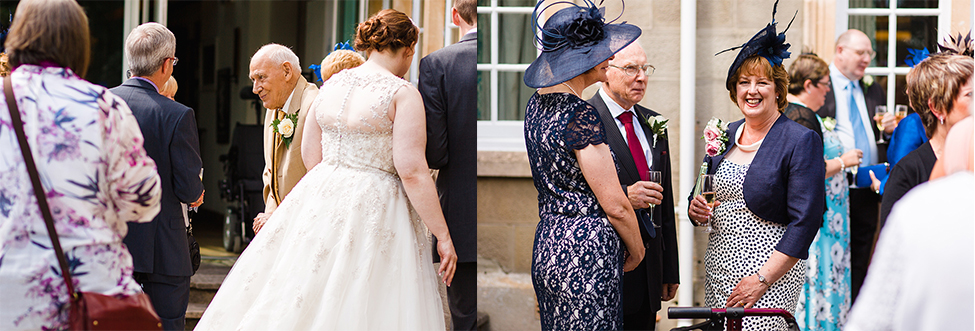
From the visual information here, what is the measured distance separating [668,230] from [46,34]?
8.44 ft

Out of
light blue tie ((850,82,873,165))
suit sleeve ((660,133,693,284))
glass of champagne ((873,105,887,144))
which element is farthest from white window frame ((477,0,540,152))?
glass of champagne ((873,105,887,144))

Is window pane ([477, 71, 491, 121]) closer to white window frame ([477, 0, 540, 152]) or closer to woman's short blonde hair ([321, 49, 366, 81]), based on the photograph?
white window frame ([477, 0, 540, 152])

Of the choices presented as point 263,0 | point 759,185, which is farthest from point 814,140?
point 263,0

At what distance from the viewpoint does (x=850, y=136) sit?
A: 5.00 metres

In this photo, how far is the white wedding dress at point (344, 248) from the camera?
3.01 meters

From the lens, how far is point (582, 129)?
2715 mm

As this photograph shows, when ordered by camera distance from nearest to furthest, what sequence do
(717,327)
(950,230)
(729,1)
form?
(950,230) < (717,327) < (729,1)

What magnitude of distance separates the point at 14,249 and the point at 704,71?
2.97 metres

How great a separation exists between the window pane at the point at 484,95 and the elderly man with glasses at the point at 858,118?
8.01 feet

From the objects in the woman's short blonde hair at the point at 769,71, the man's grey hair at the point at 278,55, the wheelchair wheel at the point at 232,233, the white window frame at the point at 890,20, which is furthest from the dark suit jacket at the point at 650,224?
the wheelchair wheel at the point at 232,233

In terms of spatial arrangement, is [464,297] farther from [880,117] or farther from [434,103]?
[880,117]

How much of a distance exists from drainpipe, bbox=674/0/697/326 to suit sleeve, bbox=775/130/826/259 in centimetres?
69

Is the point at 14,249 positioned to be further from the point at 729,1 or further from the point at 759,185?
the point at 729,1

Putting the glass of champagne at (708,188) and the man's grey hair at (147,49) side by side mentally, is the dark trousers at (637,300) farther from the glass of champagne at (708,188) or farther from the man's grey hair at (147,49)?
the man's grey hair at (147,49)
